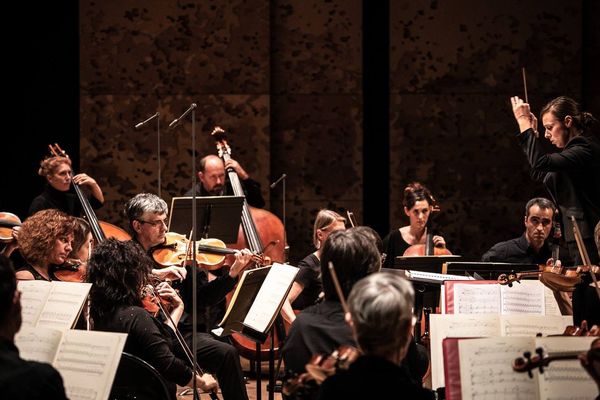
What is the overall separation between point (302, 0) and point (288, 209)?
1.69m

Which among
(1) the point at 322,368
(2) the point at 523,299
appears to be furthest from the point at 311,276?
(1) the point at 322,368

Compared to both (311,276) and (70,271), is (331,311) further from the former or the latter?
(311,276)

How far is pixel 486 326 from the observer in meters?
3.42

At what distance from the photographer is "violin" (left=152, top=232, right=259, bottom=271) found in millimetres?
4898

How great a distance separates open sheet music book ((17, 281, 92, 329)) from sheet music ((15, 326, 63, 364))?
390 mm

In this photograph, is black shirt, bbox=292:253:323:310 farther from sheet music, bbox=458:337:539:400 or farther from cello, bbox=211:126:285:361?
sheet music, bbox=458:337:539:400

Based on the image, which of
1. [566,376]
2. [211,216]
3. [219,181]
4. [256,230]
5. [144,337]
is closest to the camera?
[566,376]

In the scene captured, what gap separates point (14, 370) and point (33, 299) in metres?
1.25

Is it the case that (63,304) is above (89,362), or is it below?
above

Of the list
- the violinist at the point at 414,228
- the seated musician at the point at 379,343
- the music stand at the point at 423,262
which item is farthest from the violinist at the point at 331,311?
the violinist at the point at 414,228

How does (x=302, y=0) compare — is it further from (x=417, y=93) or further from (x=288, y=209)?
(x=288, y=209)

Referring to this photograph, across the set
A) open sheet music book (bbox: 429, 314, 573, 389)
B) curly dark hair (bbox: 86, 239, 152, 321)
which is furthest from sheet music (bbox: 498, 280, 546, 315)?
curly dark hair (bbox: 86, 239, 152, 321)

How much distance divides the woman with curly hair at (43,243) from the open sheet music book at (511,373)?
6.69ft

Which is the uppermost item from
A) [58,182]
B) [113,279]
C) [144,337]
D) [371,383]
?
[58,182]
